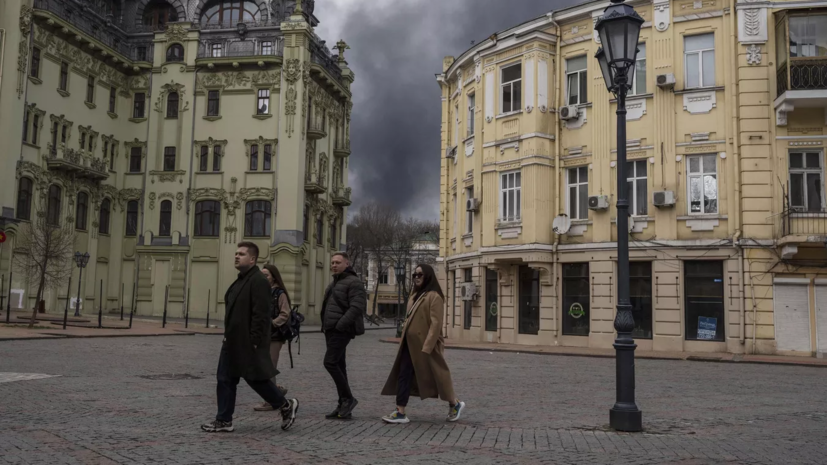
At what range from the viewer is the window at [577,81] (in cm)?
2792

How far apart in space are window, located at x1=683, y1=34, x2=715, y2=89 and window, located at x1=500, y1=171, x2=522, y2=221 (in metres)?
6.53

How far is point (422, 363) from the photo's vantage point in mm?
9250

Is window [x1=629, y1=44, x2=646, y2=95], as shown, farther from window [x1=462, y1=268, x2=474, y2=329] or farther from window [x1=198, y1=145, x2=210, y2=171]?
window [x1=198, y1=145, x2=210, y2=171]

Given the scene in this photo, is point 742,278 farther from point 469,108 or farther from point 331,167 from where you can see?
point 331,167

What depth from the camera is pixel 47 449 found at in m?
6.96

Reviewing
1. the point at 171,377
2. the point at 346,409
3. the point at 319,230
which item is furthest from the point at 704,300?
the point at 319,230

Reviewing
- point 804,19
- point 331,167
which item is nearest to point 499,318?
point 804,19

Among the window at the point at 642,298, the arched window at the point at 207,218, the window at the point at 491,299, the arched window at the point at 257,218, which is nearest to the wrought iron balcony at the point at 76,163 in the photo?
the arched window at the point at 207,218

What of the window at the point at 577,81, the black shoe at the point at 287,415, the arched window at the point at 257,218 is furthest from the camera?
the arched window at the point at 257,218

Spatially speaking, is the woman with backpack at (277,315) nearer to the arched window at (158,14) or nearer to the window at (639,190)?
the window at (639,190)

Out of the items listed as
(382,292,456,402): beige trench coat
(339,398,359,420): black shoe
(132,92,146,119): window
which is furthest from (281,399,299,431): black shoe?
(132,92,146,119): window

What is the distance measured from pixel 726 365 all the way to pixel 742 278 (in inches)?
173

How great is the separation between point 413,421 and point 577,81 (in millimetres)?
21034

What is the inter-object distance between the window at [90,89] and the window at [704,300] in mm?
33521
